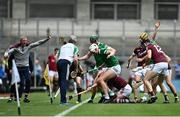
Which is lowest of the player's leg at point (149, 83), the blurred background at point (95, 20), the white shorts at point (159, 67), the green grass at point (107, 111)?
the green grass at point (107, 111)

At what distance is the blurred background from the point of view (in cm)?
4256

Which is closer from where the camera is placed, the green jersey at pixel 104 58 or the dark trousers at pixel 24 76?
the green jersey at pixel 104 58

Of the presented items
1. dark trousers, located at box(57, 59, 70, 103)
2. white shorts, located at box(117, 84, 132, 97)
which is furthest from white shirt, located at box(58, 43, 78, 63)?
white shorts, located at box(117, 84, 132, 97)

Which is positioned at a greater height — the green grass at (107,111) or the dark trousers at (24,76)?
the dark trousers at (24,76)

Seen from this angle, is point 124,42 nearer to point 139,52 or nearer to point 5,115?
point 139,52

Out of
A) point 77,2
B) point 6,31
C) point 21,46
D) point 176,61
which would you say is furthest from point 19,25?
point 21,46

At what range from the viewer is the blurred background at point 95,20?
42562mm

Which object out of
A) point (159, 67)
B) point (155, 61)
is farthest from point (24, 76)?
point (159, 67)

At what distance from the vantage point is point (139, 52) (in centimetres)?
2412

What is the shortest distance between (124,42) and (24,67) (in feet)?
62.3

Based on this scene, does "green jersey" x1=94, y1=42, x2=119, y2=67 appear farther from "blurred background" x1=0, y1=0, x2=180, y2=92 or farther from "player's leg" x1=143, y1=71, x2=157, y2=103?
"blurred background" x1=0, y1=0, x2=180, y2=92

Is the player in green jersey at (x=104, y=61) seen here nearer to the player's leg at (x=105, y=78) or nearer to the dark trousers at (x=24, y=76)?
the player's leg at (x=105, y=78)

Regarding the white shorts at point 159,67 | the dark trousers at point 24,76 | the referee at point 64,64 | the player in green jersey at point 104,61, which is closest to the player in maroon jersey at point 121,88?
the player in green jersey at point 104,61

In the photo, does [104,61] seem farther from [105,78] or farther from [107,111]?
[107,111]
